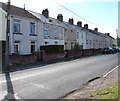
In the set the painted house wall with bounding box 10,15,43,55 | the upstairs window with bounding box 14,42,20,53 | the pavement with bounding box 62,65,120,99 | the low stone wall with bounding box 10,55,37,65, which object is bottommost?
the pavement with bounding box 62,65,120,99

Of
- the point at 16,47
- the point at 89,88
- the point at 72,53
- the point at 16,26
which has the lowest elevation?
the point at 89,88

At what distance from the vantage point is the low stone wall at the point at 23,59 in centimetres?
1738

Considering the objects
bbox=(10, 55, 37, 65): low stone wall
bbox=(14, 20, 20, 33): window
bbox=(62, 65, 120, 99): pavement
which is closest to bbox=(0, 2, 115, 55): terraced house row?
bbox=(14, 20, 20, 33): window

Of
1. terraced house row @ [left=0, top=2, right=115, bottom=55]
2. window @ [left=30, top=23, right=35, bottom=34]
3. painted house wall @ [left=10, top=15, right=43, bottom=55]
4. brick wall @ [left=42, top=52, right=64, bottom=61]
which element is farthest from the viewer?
window @ [left=30, top=23, right=35, bottom=34]

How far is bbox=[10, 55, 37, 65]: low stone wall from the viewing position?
57.0ft

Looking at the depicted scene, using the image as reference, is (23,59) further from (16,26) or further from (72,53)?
(72,53)

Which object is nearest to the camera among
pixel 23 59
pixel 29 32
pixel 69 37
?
pixel 23 59

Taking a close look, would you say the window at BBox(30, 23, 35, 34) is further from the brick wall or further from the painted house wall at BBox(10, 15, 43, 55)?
the brick wall

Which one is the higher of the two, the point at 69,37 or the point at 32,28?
the point at 32,28

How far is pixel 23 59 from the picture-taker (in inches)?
720

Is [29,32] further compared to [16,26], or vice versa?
[29,32]

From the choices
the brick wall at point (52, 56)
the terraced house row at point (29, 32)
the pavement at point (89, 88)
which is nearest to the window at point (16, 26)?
the terraced house row at point (29, 32)

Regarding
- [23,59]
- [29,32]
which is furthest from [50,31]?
[23,59]

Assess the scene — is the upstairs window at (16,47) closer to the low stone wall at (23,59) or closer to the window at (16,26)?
the window at (16,26)
